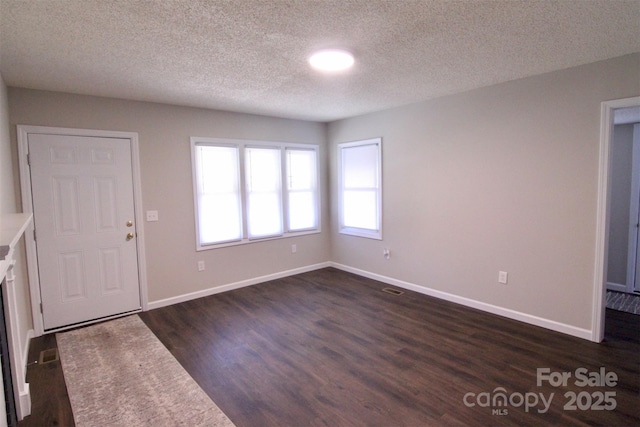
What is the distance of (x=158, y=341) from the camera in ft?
10.4

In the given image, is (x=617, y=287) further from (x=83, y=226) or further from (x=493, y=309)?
(x=83, y=226)

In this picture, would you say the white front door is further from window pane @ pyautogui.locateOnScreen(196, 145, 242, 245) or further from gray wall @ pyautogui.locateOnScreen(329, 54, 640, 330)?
gray wall @ pyautogui.locateOnScreen(329, 54, 640, 330)

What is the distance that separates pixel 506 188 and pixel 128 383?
3864 mm

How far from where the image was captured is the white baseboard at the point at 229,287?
4061 millimetres

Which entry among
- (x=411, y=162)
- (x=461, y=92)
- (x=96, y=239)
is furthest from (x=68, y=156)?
(x=461, y=92)

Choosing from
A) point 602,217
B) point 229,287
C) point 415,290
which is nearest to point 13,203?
point 229,287

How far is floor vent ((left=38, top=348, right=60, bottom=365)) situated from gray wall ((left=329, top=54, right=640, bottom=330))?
3.86 meters

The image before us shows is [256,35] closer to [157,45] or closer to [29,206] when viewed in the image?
[157,45]

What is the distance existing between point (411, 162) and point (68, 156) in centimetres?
392

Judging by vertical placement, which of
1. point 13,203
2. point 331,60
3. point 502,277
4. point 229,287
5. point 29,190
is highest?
point 331,60

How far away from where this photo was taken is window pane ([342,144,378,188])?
192 inches

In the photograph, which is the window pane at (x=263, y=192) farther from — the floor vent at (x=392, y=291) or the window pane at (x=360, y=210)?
the floor vent at (x=392, y=291)

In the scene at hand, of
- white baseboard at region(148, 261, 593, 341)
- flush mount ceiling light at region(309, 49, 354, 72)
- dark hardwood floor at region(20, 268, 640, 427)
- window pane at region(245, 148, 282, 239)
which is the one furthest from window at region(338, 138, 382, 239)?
flush mount ceiling light at region(309, 49, 354, 72)

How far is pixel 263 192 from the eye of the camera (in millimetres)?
4930
